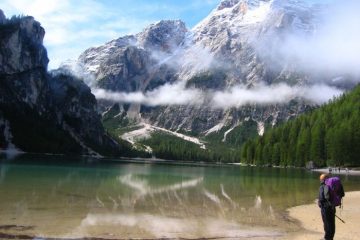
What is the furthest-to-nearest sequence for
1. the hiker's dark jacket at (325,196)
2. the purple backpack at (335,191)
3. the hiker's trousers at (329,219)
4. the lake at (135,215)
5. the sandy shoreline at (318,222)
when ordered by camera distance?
1. the sandy shoreline at (318,222)
2. the lake at (135,215)
3. the hiker's trousers at (329,219)
4. the hiker's dark jacket at (325,196)
5. the purple backpack at (335,191)

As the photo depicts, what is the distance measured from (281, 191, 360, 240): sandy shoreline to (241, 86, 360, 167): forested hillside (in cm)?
11129

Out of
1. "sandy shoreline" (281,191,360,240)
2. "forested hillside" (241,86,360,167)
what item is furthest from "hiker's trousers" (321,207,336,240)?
"forested hillside" (241,86,360,167)

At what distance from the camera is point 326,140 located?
6393 inches

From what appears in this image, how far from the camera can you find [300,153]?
176m

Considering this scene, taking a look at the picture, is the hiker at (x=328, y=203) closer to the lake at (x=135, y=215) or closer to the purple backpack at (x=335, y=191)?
the purple backpack at (x=335, y=191)

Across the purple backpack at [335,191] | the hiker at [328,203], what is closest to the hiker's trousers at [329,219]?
the hiker at [328,203]

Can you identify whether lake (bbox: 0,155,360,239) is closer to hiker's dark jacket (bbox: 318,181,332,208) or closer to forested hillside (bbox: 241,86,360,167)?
hiker's dark jacket (bbox: 318,181,332,208)

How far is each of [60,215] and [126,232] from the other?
6.91 metres

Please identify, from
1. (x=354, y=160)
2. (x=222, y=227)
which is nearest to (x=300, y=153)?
(x=354, y=160)

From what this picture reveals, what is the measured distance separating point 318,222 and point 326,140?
137272 mm

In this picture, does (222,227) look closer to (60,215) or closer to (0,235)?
(60,215)

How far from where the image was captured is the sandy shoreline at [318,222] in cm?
2606

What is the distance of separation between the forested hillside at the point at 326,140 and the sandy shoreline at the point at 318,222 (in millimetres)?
111290

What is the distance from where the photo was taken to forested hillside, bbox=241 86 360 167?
151 meters
